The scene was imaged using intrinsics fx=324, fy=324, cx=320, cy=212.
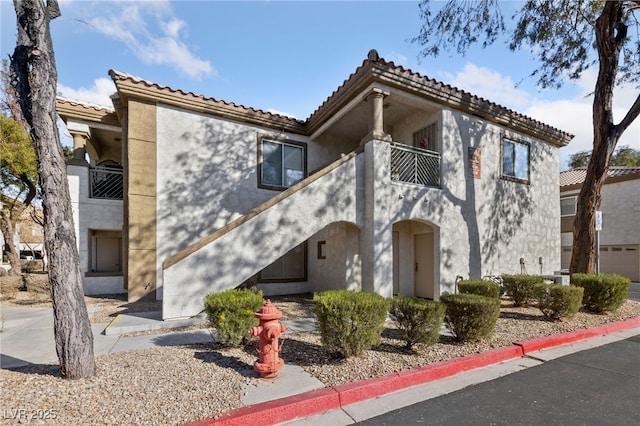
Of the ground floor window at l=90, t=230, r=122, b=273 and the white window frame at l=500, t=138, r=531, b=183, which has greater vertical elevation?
the white window frame at l=500, t=138, r=531, b=183

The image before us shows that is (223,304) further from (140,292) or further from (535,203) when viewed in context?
(535,203)

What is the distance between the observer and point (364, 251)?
27.9 ft

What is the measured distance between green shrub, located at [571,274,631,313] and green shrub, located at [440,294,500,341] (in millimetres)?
4370

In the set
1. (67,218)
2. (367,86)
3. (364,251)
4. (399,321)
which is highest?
(367,86)

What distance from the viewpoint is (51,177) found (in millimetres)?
3770

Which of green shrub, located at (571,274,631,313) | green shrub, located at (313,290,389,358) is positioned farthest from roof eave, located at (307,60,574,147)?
green shrub, located at (313,290,389,358)

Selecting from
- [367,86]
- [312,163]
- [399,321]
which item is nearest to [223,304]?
[399,321]

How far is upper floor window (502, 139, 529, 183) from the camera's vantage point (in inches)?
446

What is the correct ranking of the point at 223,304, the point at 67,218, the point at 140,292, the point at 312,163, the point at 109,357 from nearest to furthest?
the point at 67,218
the point at 109,357
the point at 223,304
the point at 140,292
the point at 312,163

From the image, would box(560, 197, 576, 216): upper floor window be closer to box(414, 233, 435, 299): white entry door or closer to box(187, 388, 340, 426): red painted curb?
box(414, 233, 435, 299): white entry door

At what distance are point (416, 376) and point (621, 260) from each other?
19708 millimetres

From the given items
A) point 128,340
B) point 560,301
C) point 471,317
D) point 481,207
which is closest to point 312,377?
point 471,317

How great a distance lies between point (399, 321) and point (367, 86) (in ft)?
19.8

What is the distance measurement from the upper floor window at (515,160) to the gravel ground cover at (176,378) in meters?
6.68
